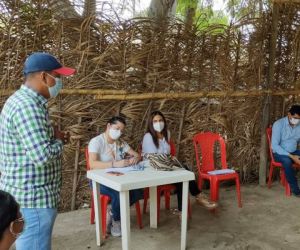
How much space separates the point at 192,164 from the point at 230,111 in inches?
38.5

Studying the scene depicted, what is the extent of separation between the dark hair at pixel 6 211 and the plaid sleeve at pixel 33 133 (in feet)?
2.85

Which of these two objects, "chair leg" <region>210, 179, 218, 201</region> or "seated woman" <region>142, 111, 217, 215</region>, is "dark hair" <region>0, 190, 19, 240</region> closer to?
"seated woman" <region>142, 111, 217, 215</region>

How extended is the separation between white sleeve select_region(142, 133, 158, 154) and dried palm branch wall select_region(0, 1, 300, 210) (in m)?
0.47

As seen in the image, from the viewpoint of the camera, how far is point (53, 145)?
2072mm

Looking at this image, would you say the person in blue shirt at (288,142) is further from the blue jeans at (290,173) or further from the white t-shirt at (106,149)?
the white t-shirt at (106,149)

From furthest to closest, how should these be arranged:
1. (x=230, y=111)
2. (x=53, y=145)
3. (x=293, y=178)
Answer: (x=230, y=111) < (x=293, y=178) < (x=53, y=145)

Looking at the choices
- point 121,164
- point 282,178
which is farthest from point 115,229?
point 282,178

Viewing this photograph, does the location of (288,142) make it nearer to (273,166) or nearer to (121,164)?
(273,166)

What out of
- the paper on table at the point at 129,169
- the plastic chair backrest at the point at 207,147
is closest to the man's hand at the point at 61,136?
the paper on table at the point at 129,169

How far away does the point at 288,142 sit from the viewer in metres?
5.43

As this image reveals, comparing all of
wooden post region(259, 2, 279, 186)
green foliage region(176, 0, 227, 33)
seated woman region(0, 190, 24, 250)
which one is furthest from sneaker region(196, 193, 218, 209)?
seated woman region(0, 190, 24, 250)

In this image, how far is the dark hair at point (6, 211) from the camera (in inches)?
42.2

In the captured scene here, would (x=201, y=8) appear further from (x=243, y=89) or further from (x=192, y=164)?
(x=192, y=164)

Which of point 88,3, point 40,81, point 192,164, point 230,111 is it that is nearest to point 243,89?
point 230,111
